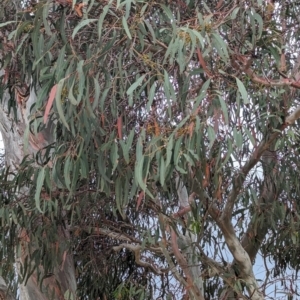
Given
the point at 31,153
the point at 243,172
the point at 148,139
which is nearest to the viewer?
the point at 148,139

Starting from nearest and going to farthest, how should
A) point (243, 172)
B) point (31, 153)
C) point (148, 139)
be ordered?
point (148, 139), point (243, 172), point (31, 153)

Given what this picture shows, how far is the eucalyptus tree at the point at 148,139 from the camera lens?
164 cm

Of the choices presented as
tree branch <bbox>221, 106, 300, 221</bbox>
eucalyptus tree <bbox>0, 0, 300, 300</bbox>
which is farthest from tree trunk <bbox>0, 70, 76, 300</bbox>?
tree branch <bbox>221, 106, 300, 221</bbox>

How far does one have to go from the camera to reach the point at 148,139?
1.99m

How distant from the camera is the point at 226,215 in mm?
2346

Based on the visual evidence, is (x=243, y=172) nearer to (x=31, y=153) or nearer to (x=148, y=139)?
(x=148, y=139)

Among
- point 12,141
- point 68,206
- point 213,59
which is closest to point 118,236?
point 68,206

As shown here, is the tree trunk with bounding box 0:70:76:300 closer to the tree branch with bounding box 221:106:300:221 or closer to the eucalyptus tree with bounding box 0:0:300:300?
the eucalyptus tree with bounding box 0:0:300:300

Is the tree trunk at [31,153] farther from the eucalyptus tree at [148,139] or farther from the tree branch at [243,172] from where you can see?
the tree branch at [243,172]

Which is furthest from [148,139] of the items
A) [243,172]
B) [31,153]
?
[31,153]

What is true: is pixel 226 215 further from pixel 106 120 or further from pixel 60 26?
pixel 60 26

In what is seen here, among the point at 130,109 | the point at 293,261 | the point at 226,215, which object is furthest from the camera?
the point at 293,261

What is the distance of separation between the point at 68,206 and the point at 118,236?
548 millimetres

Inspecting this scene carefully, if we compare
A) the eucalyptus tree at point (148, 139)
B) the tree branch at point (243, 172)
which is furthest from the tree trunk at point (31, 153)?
the tree branch at point (243, 172)
